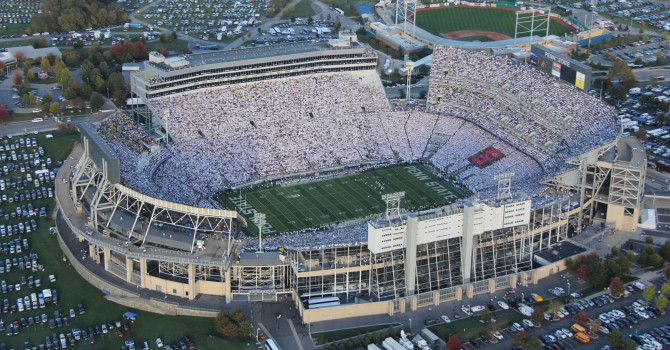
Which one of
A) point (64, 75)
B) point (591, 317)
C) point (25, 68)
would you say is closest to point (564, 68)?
point (591, 317)

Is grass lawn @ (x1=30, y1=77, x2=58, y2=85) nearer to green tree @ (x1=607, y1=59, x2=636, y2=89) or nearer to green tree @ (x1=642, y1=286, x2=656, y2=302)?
green tree @ (x1=607, y1=59, x2=636, y2=89)

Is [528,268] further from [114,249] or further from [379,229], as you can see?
[114,249]

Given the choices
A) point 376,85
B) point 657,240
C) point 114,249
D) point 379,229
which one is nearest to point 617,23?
point 376,85

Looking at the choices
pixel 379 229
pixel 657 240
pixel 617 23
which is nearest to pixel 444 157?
pixel 657 240

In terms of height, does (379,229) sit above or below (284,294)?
above

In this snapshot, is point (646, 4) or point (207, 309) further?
point (646, 4)

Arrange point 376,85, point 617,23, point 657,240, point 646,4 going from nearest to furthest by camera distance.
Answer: point 657,240 → point 376,85 → point 617,23 → point 646,4

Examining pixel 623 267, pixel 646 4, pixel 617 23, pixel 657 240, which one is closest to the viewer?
pixel 623 267
